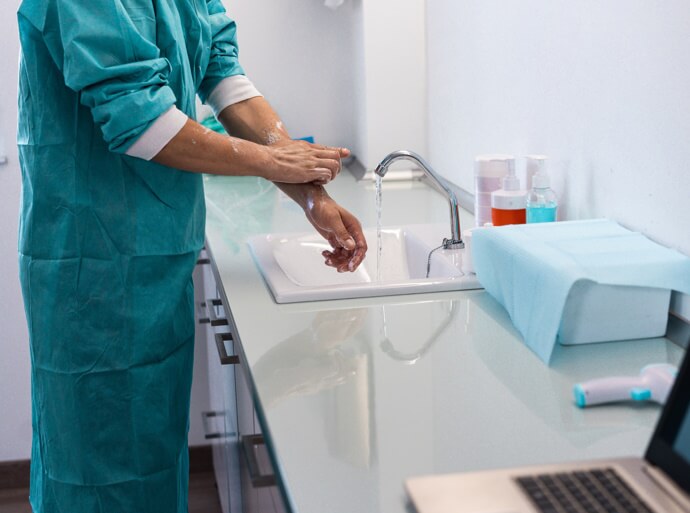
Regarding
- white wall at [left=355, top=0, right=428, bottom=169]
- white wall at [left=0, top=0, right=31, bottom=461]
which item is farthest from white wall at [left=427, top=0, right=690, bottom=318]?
white wall at [left=0, top=0, right=31, bottom=461]

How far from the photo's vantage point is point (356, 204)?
2.34m

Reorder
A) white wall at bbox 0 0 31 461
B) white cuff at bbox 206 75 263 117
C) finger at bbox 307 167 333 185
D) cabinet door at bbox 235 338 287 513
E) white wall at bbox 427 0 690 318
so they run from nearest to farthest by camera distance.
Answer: cabinet door at bbox 235 338 287 513, white wall at bbox 427 0 690 318, finger at bbox 307 167 333 185, white cuff at bbox 206 75 263 117, white wall at bbox 0 0 31 461

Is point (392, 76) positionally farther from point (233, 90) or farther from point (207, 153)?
point (207, 153)

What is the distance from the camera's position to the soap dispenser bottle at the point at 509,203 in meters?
1.66

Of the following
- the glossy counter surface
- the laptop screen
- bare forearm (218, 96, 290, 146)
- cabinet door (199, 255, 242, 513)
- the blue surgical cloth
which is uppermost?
bare forearm (218, 96, 290, 146)

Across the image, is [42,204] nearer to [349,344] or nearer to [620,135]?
[349,344]

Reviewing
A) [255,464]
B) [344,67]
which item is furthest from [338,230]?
[344,67]

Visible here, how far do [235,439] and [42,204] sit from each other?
2.19 ft

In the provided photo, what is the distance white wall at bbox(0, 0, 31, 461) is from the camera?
9.02 ft

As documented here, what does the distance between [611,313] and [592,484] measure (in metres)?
0.47

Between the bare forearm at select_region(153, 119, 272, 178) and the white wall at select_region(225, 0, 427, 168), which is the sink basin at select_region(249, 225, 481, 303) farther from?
the white wall at select_region(225, 0, 427, 168)

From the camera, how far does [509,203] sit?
1.66 metres

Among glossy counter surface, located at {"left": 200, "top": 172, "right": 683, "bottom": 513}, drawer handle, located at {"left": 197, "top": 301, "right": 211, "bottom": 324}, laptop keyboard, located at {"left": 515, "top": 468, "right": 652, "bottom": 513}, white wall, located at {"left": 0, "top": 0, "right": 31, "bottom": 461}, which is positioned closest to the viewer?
laptop keyboard, located at {"left": 515, "top": 468, "right": 652, "bottom": 513}

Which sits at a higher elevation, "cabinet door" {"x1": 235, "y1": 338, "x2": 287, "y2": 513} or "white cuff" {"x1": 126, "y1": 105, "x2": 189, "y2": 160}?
"white cuff" {"x1": 126, "y1": 105, "x2": 189, "y2": 160}
